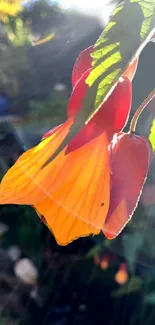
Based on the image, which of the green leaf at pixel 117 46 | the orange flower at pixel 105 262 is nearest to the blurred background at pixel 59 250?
the orange flower at pixel 105 262

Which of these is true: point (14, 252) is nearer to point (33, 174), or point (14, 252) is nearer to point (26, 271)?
point (26, 271)

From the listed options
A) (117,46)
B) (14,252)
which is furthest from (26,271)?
(117,46)

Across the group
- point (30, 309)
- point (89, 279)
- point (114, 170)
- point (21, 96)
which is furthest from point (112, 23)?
point (21, 96)

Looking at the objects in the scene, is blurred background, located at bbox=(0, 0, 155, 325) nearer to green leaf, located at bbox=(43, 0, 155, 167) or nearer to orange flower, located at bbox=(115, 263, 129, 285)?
orange flower, located at bbox=(115, 263, 129, 285)

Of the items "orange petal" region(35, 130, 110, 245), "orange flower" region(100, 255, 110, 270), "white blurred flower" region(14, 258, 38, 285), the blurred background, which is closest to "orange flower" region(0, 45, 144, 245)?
"orange petal" region(35, 130, 110, 245)

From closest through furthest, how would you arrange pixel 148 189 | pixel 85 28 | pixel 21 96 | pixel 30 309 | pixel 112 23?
1. pixel 112 23
2. pixel 148 189
3. pixel 85 28
4. pixel 30 309
5. pixel 21 96

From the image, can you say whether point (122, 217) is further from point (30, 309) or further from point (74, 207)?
point (30, 309)
